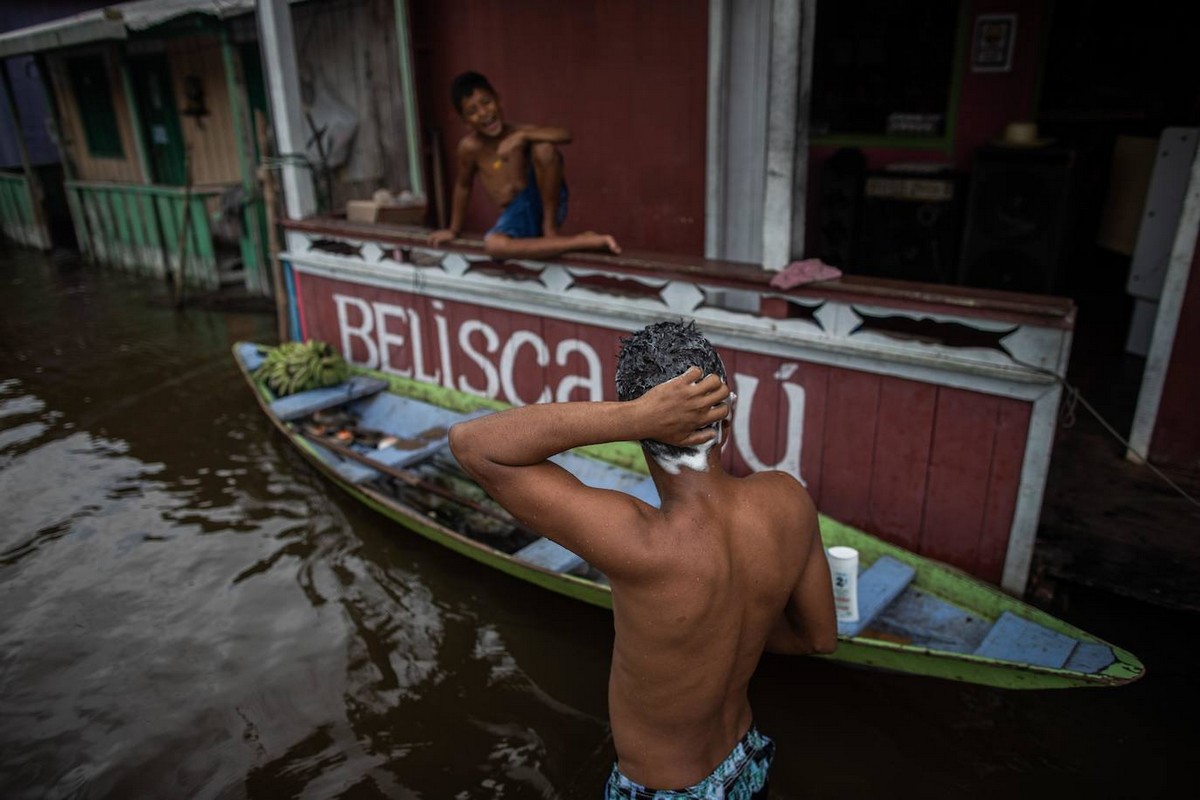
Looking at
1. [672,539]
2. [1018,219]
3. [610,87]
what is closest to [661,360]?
[672,539]

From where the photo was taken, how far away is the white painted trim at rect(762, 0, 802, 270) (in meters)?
4.06

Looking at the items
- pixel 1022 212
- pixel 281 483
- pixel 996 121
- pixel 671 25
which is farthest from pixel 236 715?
pixel 996 121

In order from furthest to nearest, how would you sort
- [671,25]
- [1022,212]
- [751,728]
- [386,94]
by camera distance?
[386,94] < [1022,212] < [671,25] < [751,728]

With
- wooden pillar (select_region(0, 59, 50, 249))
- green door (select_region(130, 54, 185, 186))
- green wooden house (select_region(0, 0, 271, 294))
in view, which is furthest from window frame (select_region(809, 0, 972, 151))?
wooden pillar (select_region(0, 59, 50, 249))

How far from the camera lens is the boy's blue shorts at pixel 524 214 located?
18.1ft

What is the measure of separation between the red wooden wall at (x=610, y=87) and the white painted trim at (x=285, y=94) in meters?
1.66

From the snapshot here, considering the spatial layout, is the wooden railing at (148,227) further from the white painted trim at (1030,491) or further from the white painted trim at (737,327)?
the white painted trim at (1030,491)

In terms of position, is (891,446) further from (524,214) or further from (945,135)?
(945,135)

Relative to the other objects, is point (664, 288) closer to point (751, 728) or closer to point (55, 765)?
point (751, 728)

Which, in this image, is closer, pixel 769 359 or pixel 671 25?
pixel 769 359

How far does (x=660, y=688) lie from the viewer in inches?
81.7

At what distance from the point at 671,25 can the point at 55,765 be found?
607cm

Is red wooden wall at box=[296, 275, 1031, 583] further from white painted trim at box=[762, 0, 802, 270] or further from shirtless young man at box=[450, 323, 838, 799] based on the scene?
shirtless young man at box=[450, 323, 838, 799]

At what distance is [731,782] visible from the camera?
2297mm
